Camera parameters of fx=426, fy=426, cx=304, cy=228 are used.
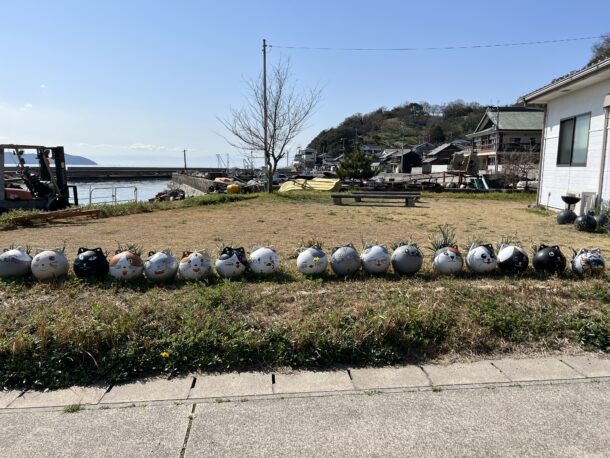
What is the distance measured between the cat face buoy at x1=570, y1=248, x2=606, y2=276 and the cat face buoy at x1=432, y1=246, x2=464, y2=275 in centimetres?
125

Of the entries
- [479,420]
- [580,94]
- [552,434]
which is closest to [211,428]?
[479,420]

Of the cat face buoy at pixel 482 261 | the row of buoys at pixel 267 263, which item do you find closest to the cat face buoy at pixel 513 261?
the row of buoys at pixel 267 263

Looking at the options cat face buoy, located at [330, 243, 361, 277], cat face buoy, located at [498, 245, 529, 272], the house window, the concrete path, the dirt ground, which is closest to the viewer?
the concrete path

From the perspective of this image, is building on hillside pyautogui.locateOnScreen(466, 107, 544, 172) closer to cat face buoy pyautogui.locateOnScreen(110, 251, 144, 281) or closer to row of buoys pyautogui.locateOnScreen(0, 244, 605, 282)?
row of buoys pyautogui.locateOnScreen(0, 244, 605, 282)

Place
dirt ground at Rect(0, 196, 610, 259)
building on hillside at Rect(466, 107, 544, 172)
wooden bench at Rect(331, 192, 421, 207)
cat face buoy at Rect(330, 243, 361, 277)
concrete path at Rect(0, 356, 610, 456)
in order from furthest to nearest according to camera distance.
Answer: building on hillside at Rect(466, 107, 544, 172), wooden bench at Rect(331, 192, 421, 207), dirt ground at Rect(0, 196, 610, 259), cat face buoy at Rect(330, 243, 361, 277), concrete path at Rect(0, 356, 610, 456)

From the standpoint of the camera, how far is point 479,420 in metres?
2.41

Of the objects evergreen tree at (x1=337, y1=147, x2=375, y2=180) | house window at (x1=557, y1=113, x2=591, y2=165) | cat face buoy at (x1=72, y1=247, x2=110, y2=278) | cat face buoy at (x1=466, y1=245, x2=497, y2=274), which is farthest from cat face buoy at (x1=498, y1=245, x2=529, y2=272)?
evergreen tree at (x1=337, y1=147, x2=375, y2=180)

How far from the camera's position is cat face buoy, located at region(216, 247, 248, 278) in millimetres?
4551

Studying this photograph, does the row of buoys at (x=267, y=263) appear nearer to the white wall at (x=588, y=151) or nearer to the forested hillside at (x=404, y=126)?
the white wall at (x=588, y=151)

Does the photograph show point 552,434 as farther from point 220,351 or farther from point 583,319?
point 220,351

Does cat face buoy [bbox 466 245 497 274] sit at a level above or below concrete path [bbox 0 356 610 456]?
above

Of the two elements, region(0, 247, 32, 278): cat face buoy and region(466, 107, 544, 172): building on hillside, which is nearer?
region(0, 247, 32, 278): cat face buoy

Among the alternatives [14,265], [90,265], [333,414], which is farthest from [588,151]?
[14,265]

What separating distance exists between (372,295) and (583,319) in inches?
70.7
